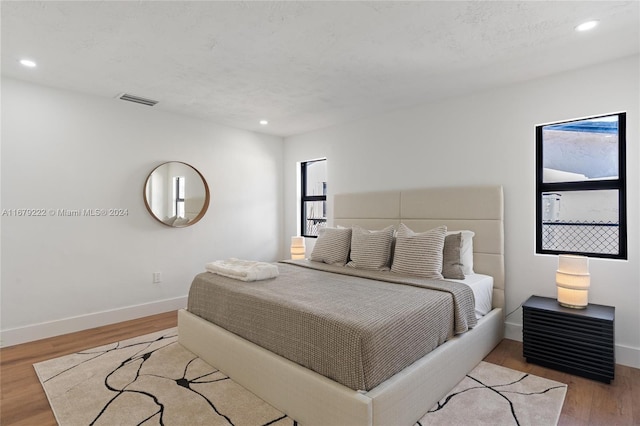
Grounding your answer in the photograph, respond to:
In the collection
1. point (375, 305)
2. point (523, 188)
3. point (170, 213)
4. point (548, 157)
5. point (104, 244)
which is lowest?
point (375, 305)

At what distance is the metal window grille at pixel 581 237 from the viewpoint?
2820 mm

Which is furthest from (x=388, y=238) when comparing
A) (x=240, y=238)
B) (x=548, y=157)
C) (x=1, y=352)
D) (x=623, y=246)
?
(x=1, y=352)

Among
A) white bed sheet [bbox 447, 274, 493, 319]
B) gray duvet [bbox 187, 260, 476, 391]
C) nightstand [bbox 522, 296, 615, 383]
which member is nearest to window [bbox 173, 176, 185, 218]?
gray duvet [bbox 187, 260, 476, 391]

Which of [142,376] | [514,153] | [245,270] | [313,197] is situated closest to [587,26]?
[514,153]

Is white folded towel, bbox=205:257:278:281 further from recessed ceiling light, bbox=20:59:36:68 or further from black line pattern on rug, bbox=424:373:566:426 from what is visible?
recessed ceiling light, bbox=20:59:36:68

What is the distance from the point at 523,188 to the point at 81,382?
3.95m

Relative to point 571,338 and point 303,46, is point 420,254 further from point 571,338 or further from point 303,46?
point 303,46

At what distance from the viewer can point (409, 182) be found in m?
3.95

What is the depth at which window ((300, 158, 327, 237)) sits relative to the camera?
512 cm

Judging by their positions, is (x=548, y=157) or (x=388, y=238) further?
(x=388, y=238)

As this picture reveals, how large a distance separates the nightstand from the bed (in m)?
0.32

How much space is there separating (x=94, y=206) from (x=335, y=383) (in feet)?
10.6

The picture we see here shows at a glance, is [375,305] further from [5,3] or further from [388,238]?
[5,3]

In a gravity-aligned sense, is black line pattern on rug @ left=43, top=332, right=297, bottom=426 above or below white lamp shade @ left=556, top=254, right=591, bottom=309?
below
